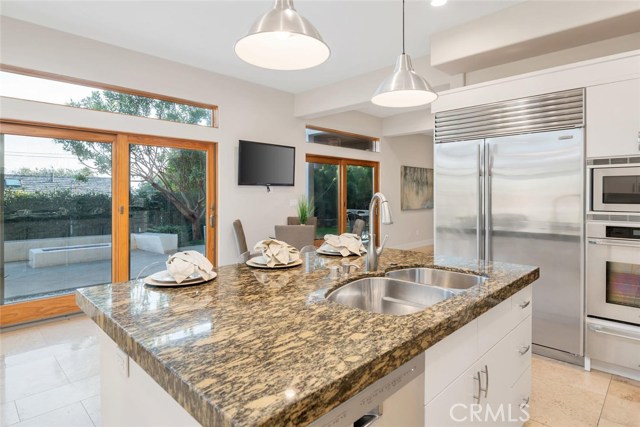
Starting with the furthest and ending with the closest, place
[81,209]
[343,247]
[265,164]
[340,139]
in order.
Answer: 1. [340,139]
2. [265,164]
3. [81,209]
4. [343,247]

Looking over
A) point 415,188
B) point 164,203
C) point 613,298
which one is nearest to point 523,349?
point 613,298

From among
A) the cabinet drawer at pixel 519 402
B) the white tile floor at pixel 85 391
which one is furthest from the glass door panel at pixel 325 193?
the cabinet drawer at pixel 519 402

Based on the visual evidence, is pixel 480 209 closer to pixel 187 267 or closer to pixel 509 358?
pixel 509 358

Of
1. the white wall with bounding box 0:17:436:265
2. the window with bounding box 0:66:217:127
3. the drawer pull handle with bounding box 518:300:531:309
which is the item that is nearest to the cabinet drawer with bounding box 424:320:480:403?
the drawer pull handle with bounding box 518:300:531:309

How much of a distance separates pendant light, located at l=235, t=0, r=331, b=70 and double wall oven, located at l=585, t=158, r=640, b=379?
87.5 inches

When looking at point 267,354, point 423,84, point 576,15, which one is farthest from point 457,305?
point 576,15

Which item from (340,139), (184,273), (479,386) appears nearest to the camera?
(479,386)

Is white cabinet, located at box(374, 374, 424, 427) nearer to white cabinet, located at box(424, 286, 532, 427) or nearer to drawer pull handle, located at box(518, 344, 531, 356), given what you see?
white cabinet, located at box(424, 286, 532, 427)

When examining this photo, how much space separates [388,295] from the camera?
1720mm

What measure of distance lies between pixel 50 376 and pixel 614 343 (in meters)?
4.01

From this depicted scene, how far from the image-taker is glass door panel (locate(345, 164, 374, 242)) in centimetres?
701

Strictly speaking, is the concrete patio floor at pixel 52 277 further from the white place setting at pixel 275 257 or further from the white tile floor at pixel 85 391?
the white place setting at pixel 275 257

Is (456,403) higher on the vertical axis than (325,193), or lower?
lower

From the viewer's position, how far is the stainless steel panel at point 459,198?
10.0 ft
